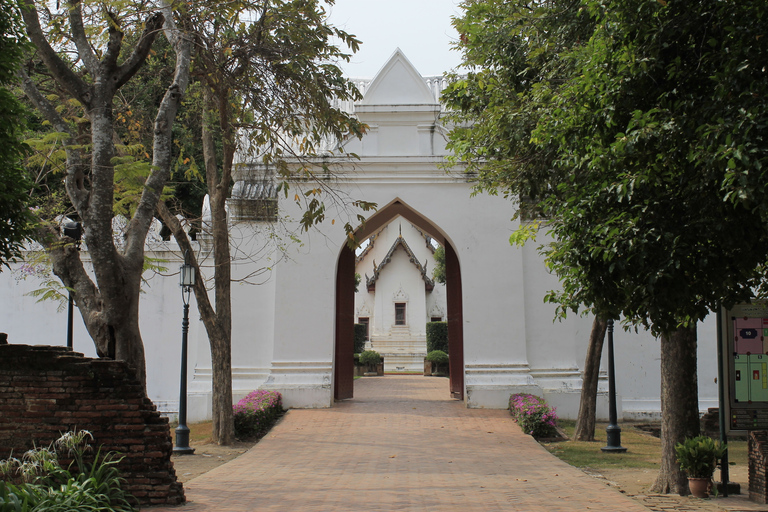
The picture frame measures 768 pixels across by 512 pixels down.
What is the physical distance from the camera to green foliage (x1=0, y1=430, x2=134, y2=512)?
5555 mm

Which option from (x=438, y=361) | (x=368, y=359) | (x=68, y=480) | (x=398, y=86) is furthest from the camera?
(x=368, y=359)

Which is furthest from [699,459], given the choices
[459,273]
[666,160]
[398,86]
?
[398,86]

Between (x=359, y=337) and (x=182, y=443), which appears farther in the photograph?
(x=359, y=337)

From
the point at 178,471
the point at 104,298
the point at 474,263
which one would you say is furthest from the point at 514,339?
the point at 104,298

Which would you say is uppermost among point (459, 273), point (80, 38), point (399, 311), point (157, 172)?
point (80, 38)

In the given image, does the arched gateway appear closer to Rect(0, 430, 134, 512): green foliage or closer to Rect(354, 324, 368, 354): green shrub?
Rect(0, 430, 134, 512): green foliage

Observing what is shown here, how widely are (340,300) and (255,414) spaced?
13.4ft

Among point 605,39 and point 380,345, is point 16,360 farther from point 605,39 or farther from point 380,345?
point 380,345

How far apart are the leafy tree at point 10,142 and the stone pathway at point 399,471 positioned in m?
2.98

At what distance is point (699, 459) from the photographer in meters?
7.32

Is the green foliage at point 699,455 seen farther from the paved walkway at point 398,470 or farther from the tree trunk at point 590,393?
the tree trunk at point 590,393

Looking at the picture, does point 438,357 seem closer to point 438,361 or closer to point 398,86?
point 438,361

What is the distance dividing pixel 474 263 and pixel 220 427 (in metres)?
6.30

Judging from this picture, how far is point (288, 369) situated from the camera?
14.0 m
